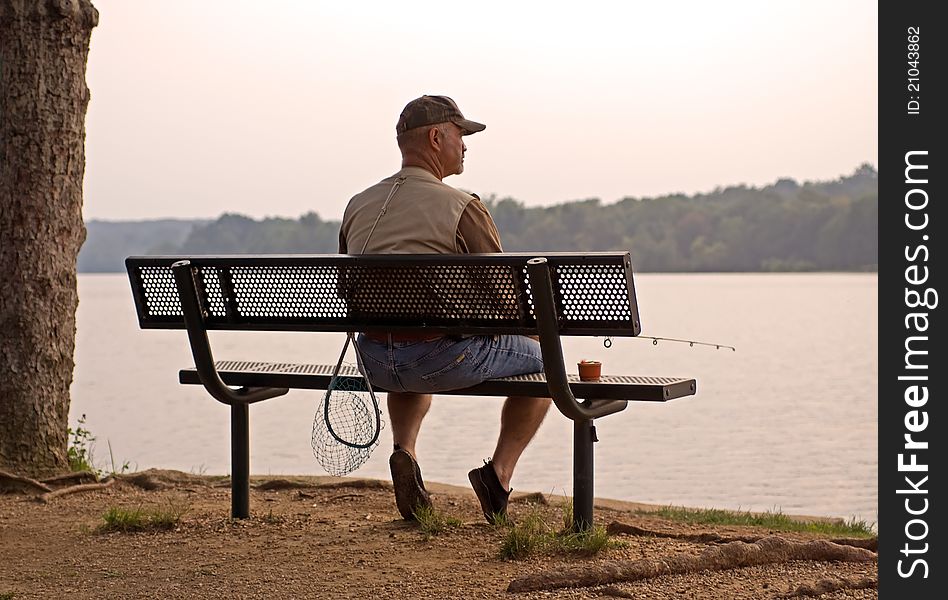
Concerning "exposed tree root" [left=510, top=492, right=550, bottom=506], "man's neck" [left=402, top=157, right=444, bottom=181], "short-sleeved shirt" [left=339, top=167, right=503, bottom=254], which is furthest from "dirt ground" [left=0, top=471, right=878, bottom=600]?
"man's neck" [left=402, top=157, right=444, bottom=181]

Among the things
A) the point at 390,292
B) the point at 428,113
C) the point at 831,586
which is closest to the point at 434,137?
the point at 428,113

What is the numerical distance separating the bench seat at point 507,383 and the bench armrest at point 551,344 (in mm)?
96

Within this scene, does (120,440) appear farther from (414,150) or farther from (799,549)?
(799,549)

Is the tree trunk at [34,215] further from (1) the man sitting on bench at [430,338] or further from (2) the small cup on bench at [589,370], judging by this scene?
(2) the small cup on bench at [589,370]

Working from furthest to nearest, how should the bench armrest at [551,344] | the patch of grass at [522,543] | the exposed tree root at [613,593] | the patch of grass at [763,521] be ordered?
the patch of grass at [763,521]
the patch of grass at [522,543]
the bench armrest at [551,344]
the exposed tree root at [613,593]

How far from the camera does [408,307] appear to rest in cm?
459

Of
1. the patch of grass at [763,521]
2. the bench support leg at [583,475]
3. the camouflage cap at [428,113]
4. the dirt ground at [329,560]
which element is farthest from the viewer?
the patch of grass at [763,521]

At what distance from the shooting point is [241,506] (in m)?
5.23

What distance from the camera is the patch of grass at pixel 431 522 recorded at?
187 inches

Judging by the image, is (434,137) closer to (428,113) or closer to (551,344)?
(428,113)

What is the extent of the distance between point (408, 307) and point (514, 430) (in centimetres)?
66

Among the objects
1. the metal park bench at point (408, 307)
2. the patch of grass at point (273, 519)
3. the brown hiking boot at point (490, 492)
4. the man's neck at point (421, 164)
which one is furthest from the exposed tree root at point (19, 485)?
the man's neck at point (421, 164)

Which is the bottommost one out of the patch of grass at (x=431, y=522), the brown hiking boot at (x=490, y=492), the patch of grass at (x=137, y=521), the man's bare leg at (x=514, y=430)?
the patch of grass at (x=137, y=521)
